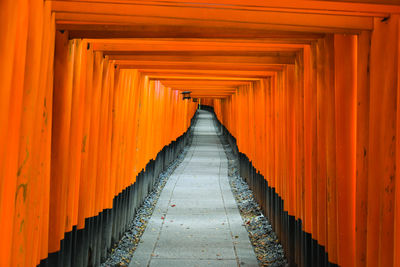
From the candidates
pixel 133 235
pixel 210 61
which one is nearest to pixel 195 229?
pixel 133 235

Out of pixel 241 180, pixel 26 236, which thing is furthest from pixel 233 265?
pixel 241 180

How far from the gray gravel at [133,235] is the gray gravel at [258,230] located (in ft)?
7.27

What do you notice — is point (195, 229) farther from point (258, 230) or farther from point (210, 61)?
point (210, 61)

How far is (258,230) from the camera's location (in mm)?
7906

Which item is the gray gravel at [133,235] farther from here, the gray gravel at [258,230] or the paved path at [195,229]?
the gray gravel at [258,230]

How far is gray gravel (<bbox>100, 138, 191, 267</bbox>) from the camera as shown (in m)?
6.29

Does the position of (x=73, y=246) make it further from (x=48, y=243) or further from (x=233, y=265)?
(x=233, y=265)

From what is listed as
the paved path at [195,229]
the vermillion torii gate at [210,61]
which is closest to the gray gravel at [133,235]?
the paved path at [195,229]

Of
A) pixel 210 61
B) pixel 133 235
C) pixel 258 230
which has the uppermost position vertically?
pixel 210 61

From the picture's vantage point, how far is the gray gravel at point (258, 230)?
642 centimetres

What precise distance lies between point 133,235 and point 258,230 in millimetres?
2549

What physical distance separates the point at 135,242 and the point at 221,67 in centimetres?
362

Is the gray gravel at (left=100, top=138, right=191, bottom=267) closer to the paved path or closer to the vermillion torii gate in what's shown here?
the paved path

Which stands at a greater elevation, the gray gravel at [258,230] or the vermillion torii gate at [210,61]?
the vermillion torii gate at [210,61]
